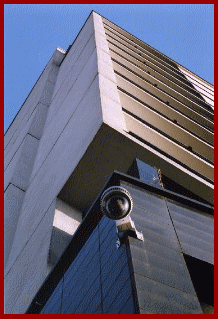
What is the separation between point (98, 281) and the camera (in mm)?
6480

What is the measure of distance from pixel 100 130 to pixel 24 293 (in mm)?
4146

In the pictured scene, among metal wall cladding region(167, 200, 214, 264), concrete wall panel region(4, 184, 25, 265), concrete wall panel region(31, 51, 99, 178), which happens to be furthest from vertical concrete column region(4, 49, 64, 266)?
metal wall cladding region(167, 200, 214, 264)

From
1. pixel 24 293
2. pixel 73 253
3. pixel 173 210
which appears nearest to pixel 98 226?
pixel 73 253

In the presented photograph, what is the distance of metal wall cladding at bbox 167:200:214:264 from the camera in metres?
7.09

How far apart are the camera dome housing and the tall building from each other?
8 cm

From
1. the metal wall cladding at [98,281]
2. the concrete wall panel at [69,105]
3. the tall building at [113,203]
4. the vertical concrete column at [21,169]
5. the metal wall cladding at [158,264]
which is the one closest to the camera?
the metal wall cladding at [158,264]

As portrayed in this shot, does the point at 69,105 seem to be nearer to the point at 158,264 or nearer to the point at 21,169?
the point at 21,169

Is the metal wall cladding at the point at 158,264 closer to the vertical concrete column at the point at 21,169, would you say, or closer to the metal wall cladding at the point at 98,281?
the metal wall cladding at the point at 98,281

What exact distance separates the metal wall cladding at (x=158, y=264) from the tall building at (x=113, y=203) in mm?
18

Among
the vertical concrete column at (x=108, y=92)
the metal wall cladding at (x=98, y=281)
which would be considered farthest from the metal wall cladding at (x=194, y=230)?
the vertical concrete column at (x=108, y=92)

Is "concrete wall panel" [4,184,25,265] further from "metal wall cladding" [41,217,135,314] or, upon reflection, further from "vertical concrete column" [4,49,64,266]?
"metal wall cladding" [41,217,135,314]

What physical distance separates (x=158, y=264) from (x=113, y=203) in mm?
1072

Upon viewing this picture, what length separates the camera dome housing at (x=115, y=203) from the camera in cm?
602

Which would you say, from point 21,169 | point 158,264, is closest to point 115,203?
point 158,264
